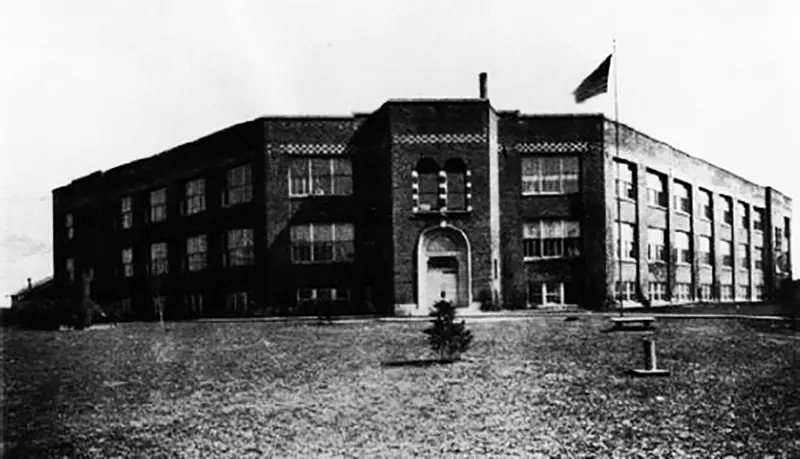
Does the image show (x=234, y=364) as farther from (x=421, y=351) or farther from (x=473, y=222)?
(x=473, y=222)

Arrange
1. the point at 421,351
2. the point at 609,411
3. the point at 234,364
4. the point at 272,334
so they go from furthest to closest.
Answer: the point at 272,334 < the point at 421,351 < the point at 234,364 < the point at 609,411

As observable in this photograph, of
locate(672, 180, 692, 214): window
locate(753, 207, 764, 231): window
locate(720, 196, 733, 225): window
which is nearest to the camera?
locate(672, 180, 692, 214): window

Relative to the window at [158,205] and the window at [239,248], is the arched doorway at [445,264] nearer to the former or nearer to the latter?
the window at [239,248]

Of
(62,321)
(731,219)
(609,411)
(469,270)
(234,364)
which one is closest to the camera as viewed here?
(609,411)

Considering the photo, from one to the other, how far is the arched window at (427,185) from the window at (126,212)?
65.7 feet

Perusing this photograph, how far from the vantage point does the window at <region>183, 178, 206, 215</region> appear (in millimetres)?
39000

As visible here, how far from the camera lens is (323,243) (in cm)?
3353

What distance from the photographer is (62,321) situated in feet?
85.4

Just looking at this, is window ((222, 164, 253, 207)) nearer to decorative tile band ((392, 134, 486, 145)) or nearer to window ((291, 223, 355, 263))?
window ((291, 223, 355, 263))

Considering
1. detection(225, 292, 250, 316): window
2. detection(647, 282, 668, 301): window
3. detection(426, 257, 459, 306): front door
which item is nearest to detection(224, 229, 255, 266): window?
detection(225, 292, 250, 316): window

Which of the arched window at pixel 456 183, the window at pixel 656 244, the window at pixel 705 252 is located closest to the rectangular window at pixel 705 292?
the window at pixel 705 252

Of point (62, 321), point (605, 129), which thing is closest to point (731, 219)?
point (605, 129)

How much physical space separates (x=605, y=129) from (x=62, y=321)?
23400 millimetres

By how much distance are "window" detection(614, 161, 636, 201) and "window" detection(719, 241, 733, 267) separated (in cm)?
1286
